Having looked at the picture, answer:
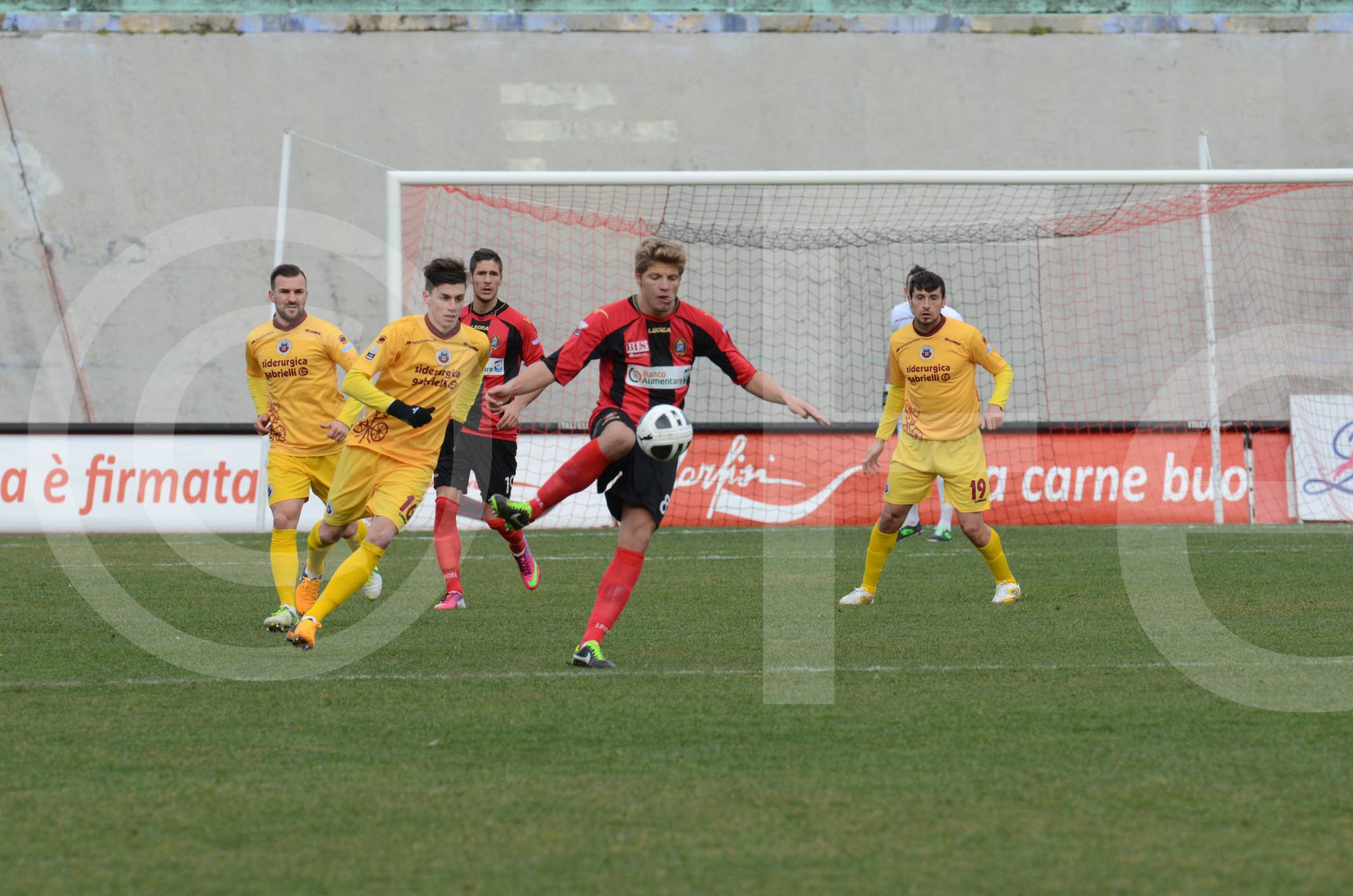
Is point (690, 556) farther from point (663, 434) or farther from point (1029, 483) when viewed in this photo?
point (663, 434)

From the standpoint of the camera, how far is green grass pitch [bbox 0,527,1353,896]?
11.3 ft

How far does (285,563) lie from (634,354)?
267 cm

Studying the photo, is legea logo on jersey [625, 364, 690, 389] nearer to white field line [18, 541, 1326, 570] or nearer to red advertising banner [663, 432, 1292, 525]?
white field line [18, 541, 1326, 570]

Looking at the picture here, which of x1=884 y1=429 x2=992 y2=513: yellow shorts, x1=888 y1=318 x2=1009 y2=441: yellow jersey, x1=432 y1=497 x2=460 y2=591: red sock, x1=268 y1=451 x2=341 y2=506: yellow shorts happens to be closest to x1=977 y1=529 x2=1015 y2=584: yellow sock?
x1=884 y1=429 x2=992 y2=513: yellow shorts

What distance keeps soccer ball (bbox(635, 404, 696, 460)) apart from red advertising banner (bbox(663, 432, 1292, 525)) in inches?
352

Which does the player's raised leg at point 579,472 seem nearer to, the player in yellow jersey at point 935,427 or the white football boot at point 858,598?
the white football boot at point 858,598

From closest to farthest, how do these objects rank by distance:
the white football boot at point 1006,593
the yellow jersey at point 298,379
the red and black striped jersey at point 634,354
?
1. the red and black striped jersey at point 634,354
2. the yellow jersey at point 298,379
3. the white football boot at point 1006,593

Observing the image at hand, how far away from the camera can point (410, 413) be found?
6.72 meters

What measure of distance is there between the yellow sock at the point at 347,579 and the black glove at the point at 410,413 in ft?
2.02

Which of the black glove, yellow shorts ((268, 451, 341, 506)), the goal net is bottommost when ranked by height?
yellow shorts ((268, 451, 341, 506))

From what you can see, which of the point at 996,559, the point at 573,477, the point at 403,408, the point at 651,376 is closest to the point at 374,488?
the point at 403,408

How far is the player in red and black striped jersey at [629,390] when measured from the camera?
628 cm

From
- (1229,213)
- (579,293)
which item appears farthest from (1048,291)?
(579,293)

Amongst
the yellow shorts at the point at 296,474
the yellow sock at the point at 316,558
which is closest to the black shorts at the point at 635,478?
the yellow sock at the point at 316,558
